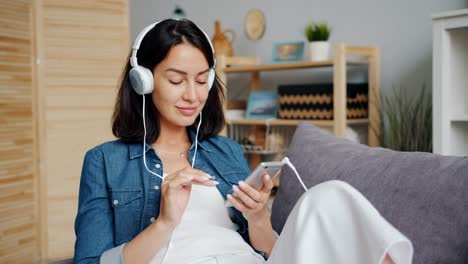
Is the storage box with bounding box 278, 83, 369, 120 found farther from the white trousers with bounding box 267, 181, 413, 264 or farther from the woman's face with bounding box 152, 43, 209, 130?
the white trousers with bounding box 267, 181, 413, 264

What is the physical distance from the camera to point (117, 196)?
139cm

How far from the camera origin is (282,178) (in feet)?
4.76

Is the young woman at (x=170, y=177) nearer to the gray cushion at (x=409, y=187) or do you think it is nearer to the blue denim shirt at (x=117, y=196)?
the blue denim shirt at (x=117, y=196)

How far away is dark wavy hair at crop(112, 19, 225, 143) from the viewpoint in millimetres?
1391

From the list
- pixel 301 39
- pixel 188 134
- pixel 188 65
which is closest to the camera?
pixel 188 65

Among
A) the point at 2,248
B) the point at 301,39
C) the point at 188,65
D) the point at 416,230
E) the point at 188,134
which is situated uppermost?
the point at 301,39

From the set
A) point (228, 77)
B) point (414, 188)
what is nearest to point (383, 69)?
point (228, 77)

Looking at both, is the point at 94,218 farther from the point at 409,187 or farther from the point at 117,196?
the point at 409,187

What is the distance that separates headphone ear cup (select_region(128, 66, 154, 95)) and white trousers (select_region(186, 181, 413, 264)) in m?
0.54

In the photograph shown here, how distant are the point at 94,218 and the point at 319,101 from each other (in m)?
1.75

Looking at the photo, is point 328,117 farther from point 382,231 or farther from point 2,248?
point 382,231

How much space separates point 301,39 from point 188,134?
6.20 ft

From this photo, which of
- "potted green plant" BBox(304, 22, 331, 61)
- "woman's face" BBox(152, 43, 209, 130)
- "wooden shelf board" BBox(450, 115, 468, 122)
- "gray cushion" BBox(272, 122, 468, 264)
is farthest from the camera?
"potted green plant" BBox(304, 22, 331, 61)

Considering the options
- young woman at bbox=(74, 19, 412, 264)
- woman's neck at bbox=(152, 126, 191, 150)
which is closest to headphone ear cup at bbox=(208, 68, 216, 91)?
young woman at bbox=(74, 19, 412, 264)
